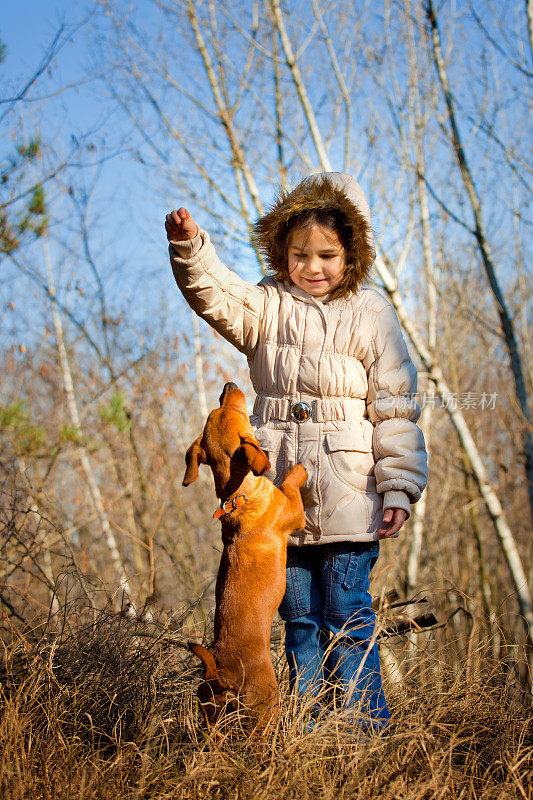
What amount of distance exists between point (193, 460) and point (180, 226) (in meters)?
0.84

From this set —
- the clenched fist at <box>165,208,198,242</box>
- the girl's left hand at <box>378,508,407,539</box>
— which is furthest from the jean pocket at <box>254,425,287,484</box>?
the clenched fist at <box>165,208,198,242</box>

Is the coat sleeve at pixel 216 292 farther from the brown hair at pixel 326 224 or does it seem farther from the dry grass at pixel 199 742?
the dry grass at pixel 199 742

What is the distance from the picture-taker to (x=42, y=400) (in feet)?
30.4

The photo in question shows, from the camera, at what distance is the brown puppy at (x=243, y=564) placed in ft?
7.06

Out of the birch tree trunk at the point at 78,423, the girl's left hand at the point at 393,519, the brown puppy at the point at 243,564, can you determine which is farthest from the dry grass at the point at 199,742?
the birch tree trunk at the point at 78,423

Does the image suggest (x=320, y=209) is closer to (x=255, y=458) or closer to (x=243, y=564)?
(x=255, y=458)

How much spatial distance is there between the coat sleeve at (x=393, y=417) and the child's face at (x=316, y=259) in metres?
0.25

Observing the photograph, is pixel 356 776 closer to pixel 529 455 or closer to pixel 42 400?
pixel 529 455

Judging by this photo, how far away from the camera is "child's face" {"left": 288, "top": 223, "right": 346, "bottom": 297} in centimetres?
265

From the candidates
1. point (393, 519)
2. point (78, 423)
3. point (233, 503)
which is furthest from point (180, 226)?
point (78, 423)

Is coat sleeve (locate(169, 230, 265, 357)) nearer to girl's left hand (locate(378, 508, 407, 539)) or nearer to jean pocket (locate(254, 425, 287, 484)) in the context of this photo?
jean pocket (locate(254, 425, 287, 484))

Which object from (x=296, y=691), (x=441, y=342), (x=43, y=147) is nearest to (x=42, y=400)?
(x=43, y=147)

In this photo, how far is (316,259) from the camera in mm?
2652

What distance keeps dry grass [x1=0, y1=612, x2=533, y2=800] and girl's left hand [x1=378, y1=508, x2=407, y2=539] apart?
25.7 inches
